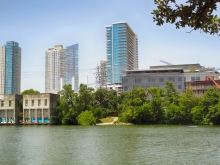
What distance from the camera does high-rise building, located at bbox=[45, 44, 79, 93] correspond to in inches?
6511

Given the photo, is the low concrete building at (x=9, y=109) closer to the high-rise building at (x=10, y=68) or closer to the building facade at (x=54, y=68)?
the high-rise building at (x=10, y=68)

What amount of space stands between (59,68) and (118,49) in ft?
117

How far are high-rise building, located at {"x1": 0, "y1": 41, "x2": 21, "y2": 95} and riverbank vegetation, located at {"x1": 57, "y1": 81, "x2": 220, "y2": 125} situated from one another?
69.5 m

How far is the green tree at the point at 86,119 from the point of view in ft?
211

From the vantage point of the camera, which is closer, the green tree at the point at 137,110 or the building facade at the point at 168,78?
the green tree at the point at 137,110

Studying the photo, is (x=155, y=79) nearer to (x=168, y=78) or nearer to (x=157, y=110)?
(x=168, y=78)

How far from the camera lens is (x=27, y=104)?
7225 centimetres

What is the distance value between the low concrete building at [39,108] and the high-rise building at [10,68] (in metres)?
66.8

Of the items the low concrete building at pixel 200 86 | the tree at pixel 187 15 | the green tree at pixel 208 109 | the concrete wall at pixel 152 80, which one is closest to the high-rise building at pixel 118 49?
the concrete wall at pixel 152 80

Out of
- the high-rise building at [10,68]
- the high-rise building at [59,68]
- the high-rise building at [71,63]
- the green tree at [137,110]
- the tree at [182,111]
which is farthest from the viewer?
the high-rise building at [71,63]

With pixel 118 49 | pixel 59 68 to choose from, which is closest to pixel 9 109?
pixel 118 49

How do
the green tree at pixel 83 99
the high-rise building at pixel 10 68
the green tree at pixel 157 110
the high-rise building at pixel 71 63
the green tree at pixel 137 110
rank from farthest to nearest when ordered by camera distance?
the high-rise building at pixel 71 63 → the high-rise building at pixel 10 68 → the green tree at pixel 83 99 → the green tree at pixel 157 110 → the green tree at pixel 137 110

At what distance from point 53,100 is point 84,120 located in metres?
11.6

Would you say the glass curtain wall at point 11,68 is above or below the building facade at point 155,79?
above
